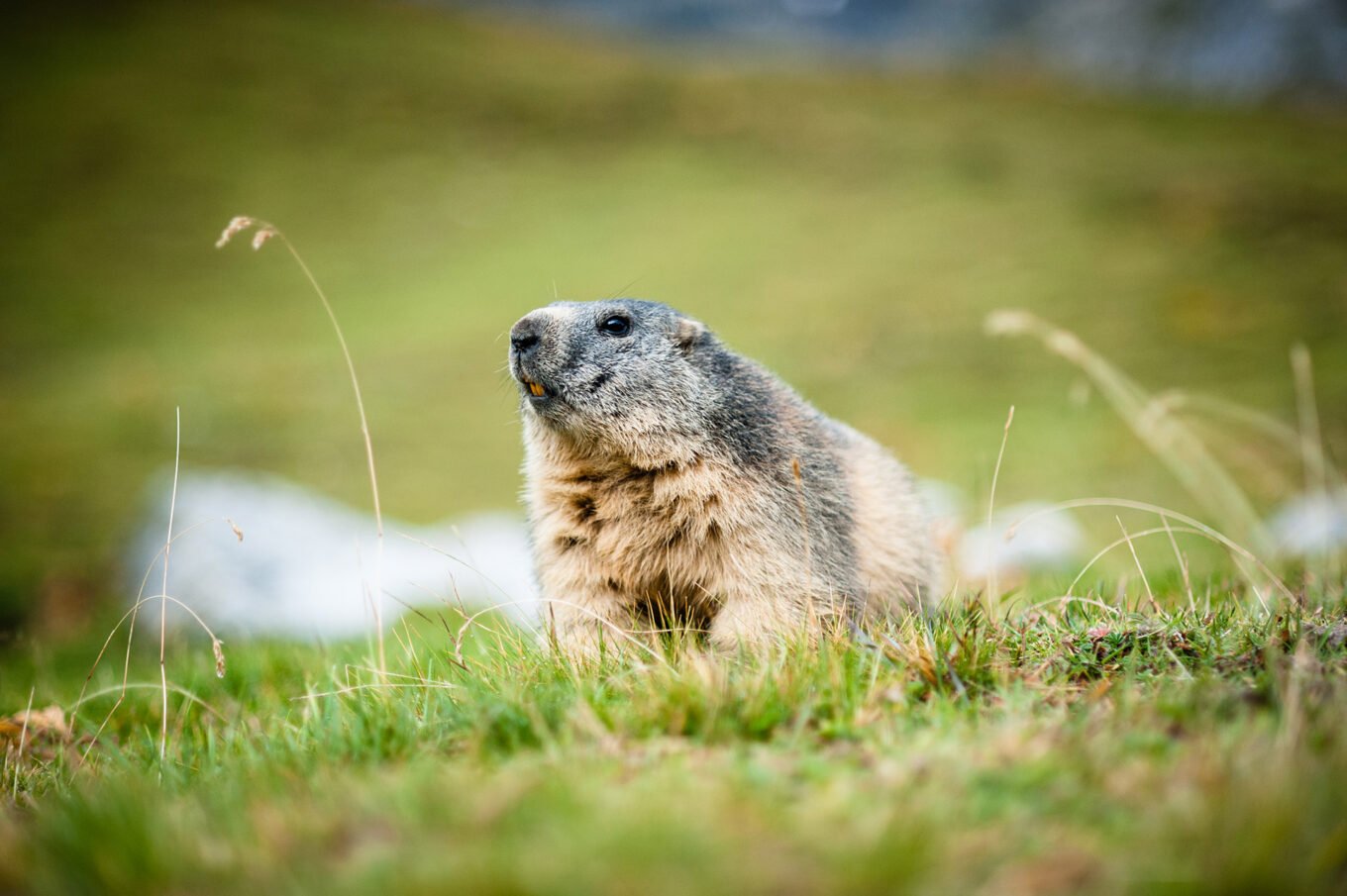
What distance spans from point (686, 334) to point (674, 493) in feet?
3.78

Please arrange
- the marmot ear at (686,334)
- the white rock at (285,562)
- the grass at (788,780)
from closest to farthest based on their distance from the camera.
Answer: the grass at (788,780) → the marmot ear at (686,334) → the white rock at (285,562)

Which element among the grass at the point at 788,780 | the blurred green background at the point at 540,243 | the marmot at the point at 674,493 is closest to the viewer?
the grass at the point at 788,780

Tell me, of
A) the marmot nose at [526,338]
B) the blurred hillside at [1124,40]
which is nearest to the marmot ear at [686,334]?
the marmot nose at [526,338]

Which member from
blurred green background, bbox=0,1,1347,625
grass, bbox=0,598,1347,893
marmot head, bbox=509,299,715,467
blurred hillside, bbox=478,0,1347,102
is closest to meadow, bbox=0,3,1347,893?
grass, bbox=0,598,1347,893

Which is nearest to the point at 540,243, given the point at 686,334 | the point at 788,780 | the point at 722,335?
the point at 722,335

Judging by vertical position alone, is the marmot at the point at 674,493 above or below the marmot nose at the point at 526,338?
below

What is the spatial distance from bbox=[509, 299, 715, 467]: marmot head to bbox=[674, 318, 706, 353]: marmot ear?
0.05m

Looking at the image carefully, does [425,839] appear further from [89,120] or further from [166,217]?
[89,120]

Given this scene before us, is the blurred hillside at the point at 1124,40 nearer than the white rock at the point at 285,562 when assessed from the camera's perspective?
No

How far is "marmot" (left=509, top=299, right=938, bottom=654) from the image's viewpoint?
480 cm

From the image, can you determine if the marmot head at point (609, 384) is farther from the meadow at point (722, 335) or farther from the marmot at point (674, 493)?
the meadow at point (722, 335)

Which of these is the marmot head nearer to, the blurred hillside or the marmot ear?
the marmot ear

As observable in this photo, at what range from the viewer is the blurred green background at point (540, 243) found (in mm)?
20859

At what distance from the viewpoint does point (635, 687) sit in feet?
11.7
